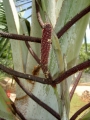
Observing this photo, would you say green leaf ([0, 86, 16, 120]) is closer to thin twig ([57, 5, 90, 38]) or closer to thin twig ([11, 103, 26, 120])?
thin twig ([11, 103, 26, 120])

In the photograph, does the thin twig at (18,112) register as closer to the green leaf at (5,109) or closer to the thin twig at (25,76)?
the green leaf at (5,109)

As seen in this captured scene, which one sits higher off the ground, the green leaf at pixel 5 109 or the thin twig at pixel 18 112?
the green leaf at pixel 5 109

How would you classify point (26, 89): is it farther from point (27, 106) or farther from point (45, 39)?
point (45, 39)

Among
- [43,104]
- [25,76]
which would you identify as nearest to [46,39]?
[25,76]

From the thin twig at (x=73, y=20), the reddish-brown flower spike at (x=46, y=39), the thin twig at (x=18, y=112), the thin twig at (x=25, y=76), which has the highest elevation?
the reddish-brown flower spike at (x=46, y=39)

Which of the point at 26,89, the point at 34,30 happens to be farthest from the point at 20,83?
the point at 34,30

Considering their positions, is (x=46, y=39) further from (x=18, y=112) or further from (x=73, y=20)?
(x=18, y=112)

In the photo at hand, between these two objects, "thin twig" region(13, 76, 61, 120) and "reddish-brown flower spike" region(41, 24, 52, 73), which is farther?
"thin twig" region(13, 76, 61, 120)

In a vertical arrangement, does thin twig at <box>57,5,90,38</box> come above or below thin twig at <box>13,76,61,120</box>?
above

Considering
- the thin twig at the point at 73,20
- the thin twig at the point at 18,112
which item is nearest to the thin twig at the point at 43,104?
the thin twig at the point at 18,112

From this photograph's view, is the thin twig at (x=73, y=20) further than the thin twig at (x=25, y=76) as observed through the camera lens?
Yes

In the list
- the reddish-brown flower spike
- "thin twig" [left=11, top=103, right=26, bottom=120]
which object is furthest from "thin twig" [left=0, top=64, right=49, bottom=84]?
"thin twig" [left=11, top=103, right=26, bottom=120]
